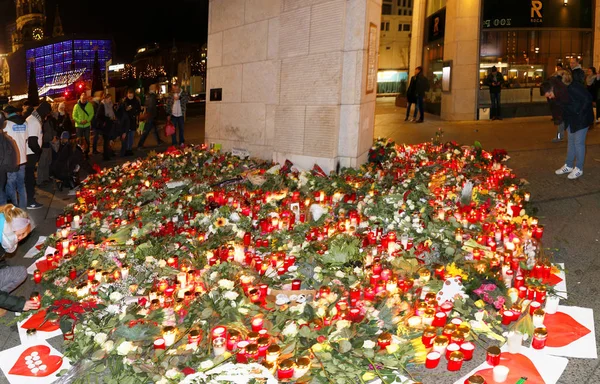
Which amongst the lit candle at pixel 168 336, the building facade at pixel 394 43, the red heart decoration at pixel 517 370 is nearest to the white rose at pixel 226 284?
the lit candle at pixel 168 336

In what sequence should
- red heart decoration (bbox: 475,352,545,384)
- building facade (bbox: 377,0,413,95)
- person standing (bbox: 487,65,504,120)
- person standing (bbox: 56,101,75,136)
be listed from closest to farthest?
red heart decoration (bbox: 475,352,545,384), person standing (bbox: 56,101,75,136), person standing (bbox: 487,65,504,120), building facade (bbox: 377,0,413,95)

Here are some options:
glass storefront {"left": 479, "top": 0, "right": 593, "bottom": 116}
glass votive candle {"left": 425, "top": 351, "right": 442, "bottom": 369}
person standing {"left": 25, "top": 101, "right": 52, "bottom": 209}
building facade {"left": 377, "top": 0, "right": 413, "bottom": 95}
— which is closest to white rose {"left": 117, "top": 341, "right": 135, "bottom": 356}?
glass votive candle {"left": 425, "top": 351, "right": 442, "bottom": 369}

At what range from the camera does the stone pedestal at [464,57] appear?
19.7 meters

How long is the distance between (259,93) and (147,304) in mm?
6627

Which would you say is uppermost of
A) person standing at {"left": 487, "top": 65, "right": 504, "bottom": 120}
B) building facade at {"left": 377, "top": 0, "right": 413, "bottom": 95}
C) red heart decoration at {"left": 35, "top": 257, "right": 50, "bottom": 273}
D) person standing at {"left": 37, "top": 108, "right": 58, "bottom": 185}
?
building facade at {"left": 377, "top": 0, "right": 413, "bottom": 95}

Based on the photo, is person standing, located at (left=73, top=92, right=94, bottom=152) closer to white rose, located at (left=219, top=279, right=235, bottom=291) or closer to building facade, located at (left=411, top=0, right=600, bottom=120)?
white rose, located at (left=219, top=279, right=235, bottom=291)

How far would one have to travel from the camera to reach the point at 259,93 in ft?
36.4

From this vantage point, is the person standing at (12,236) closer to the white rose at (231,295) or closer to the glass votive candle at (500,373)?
the white rose at (231,295)

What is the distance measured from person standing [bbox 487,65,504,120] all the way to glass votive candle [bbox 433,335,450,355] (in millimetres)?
15899

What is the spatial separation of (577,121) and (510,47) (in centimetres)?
1193

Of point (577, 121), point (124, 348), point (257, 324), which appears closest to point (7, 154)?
point (124, 348)

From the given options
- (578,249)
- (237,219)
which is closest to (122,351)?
(237,219)

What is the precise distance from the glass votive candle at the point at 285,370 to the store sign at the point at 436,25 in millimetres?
19769

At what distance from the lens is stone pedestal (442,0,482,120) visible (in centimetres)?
1972
